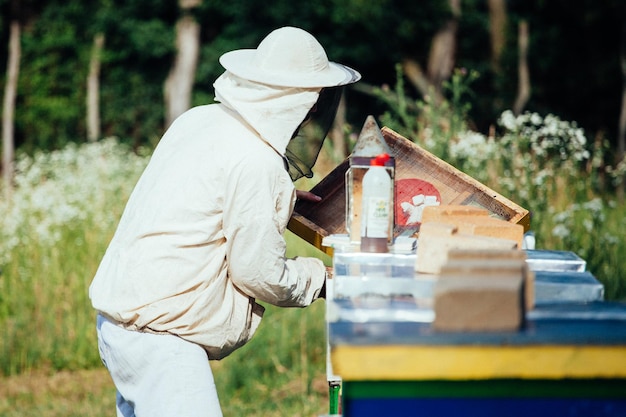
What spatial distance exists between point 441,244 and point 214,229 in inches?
30.7

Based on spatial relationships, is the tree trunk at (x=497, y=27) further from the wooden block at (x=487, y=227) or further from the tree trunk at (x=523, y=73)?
the wooden block at (x=487, y=227)

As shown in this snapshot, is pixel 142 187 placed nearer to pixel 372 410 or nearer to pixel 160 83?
pixel 372 410

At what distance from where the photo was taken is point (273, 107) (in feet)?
9.75

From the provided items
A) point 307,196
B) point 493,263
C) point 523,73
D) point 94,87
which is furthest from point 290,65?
point 94,87

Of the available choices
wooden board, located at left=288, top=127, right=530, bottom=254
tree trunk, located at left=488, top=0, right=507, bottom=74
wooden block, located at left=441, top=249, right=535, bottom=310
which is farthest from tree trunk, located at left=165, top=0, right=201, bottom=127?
wooden block, located at left=441, top=249, right=535, bottom=310

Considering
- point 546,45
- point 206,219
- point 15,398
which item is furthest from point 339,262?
point 546,45

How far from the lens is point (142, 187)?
122 inches

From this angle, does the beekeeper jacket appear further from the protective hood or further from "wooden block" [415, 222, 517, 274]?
"wooden block" [415, 222, 517, 274]

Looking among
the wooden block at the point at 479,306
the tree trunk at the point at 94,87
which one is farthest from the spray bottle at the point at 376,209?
the tree trunk at the point at 94,87

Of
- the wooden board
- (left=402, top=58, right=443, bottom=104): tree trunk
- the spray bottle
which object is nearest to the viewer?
the spray bottle

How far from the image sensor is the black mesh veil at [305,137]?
3141 mm

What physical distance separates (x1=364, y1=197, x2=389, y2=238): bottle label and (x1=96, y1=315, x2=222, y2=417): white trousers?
0.69 metres

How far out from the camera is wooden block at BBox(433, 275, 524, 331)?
6.59 feet

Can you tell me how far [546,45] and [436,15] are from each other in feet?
8.50
